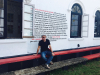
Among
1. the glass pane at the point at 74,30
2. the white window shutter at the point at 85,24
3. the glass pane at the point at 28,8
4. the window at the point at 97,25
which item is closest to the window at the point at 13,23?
the glass pane at the point at 28,8

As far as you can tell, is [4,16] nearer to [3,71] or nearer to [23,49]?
[23,49]

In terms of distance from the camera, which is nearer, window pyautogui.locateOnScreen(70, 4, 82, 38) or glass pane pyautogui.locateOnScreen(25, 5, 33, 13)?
glass pane pyautogui.locateOnScreen(25, 5, 33, 13)

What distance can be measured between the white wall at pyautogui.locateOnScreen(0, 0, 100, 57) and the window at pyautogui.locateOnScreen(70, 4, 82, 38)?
250 mm

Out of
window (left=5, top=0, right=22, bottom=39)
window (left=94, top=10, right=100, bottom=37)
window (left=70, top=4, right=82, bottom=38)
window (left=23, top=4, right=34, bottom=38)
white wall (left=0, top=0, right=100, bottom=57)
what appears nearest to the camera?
white wall (left=0, top=0, right=100, bottom=57)

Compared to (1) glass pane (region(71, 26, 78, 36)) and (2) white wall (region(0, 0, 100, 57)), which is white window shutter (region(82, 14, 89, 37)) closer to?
(2) white wall (region(0, 0, 100, 57))

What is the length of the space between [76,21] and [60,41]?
167 centimetres

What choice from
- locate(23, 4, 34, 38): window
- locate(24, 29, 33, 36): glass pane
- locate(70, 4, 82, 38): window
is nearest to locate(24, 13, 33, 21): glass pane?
locate(23, 4, 34, 38): window

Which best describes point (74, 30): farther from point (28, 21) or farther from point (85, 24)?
point (28, 21)

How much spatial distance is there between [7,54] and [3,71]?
574mm

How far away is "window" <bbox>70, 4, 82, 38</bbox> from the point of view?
534 cm

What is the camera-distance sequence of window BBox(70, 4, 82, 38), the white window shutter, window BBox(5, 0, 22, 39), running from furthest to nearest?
window BBox(5, 0, 22, 39), the white window shutter, window BBox(70, 4, 82, 38)

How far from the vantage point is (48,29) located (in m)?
4.29

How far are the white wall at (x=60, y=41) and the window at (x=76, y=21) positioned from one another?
0.25m

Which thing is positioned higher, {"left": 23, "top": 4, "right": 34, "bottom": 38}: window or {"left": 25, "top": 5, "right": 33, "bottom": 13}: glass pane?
{"left": 25, "top": 5, "right": 33, "bottom": 13}: glass pane
